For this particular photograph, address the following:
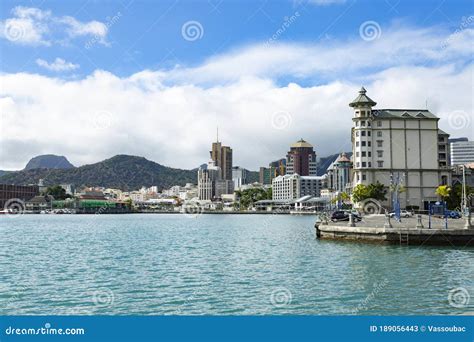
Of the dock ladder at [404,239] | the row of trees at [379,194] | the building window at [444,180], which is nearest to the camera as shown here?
the dock ladder at [404,239]

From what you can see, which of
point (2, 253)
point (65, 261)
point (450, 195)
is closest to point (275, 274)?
point (65, 261)

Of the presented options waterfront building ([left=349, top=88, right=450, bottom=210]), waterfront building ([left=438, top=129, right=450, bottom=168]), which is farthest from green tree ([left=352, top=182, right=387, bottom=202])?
waterfront building ([left=438, top=129, right=450, bottom=168])

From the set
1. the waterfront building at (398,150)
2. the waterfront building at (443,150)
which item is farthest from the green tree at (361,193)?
the waterfront building at (443,150)

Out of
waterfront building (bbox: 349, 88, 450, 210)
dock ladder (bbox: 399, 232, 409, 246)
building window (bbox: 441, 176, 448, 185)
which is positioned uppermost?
waterfront building (bbox: 349, 88, 450, 210)

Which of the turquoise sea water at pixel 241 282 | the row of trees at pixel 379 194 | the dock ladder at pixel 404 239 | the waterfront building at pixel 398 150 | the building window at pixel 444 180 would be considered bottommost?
the turquoise sea water at pixel 241 282

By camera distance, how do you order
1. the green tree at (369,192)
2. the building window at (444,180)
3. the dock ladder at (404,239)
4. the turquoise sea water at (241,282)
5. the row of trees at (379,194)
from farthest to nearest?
the building window at (444,180) → the row of trees at (379,194) → the green tree at (369,192) → the dock ladder at (404,239) → the turquoise sea water at (241,282)

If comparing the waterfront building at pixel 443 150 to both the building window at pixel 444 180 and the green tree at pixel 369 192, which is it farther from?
the green tree at pixel 369 192

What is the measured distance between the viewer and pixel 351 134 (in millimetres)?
115938

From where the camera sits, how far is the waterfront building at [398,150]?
107000 mm

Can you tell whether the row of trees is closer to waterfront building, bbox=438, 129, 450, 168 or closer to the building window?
the building window

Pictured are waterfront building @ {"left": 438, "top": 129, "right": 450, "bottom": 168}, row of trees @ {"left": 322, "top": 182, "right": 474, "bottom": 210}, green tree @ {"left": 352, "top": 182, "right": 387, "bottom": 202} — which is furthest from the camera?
waterfront building @ {"left": 438, "top": 129, "right": 450, "bottom": 168}

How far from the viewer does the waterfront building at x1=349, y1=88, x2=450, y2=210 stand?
351 feet

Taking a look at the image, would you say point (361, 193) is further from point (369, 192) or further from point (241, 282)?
point (241, 282)

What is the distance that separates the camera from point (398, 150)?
108 m
